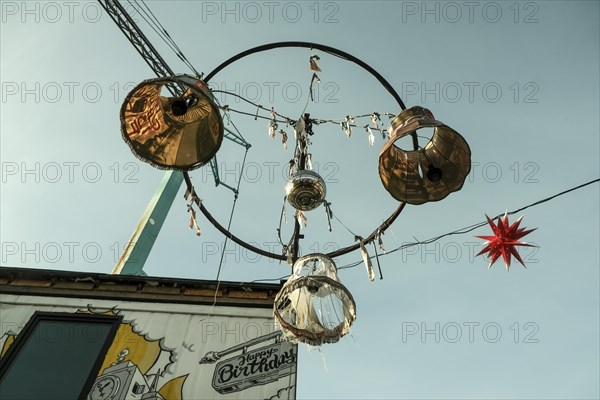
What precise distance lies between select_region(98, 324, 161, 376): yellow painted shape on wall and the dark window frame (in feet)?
0.28

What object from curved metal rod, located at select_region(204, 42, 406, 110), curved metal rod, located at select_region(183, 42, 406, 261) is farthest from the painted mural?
curved metal rod, located at select_region(204, 42, 406, 110)

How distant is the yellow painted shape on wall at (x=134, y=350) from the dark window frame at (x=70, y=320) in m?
0.08

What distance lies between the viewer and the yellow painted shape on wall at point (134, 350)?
715 cm

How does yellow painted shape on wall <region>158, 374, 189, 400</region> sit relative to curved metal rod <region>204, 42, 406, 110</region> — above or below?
below

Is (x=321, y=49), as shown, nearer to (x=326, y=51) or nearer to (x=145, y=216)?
(x=326, y=51)

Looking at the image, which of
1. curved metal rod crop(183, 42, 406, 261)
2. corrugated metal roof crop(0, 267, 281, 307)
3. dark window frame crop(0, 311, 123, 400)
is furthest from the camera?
corrugated metal roof crop(0, 267, 281, 307)

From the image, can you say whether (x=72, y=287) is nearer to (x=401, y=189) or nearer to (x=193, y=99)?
(x=193, y=99)

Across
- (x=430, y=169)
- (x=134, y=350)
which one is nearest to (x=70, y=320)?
(x=134, y=350)

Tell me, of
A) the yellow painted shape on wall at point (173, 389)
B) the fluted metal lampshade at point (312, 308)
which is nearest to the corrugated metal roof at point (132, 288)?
the yellow painted shape on wall at point (173, 389)

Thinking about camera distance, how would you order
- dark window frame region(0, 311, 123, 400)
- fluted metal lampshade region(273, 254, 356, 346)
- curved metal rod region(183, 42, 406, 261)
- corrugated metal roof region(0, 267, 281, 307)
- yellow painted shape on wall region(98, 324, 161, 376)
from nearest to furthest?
fluted metal lampshade region(273, 254, 356, 346), curved metal rod region(183, 42, 406, 261), dark window frame region(0, 311, 123, 400), yellow painted shape on wall region(98, 324, 161, 376), corrugated metal roof region(0, 267, 281, 307)

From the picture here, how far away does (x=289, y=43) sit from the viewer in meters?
6.86

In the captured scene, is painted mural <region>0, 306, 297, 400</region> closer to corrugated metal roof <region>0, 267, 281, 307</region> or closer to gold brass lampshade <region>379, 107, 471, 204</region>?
corrugated metal roof <region>0, 267, 281, 307</region>

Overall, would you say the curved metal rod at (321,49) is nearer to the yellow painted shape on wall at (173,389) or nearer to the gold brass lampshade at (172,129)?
the gold brass lampshade at (172,129)

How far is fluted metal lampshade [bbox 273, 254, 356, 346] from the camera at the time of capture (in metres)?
4.84
